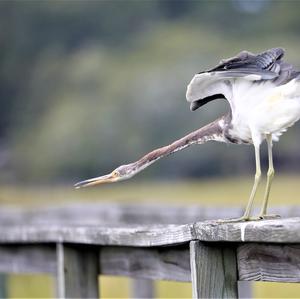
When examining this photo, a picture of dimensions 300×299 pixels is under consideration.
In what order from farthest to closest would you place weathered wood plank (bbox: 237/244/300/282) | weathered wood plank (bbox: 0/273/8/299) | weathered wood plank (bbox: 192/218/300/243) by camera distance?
weathered wood plank (bbox: 0/273/8/299) < weathered wood plank (bbox: 237/244/300/282) < weathered wood plank (bbox: 192/218/300/243)

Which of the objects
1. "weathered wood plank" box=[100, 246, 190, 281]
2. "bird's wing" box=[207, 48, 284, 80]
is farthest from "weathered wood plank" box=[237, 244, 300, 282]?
"bird's wing" box=[207, 48, 284, 80]

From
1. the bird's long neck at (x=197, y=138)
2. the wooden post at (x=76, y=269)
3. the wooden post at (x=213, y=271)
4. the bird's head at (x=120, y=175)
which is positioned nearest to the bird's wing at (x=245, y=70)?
the bird's long neck at (x=197, y=138)

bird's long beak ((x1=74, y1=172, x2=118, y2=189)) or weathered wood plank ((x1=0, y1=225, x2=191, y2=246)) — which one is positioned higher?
bird's long beak ((x1=74, y1=172, x2=118, y2=189))

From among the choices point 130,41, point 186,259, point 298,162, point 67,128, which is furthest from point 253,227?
point 130,41

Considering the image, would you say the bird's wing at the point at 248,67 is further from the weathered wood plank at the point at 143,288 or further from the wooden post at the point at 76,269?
the weathered wood plank at the point at 143,288

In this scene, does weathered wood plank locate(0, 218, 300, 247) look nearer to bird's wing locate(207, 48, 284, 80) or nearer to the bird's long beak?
the bird's long beak

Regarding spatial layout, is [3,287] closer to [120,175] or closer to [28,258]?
[28,258]

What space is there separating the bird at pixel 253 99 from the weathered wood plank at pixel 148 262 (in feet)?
1.08

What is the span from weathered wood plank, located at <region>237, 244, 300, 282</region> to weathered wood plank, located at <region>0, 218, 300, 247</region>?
0.11 m

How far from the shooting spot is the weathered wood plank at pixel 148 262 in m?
4.92

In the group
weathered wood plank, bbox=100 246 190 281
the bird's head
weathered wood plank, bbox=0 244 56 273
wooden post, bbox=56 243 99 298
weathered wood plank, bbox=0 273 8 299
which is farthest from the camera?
weathered wood plank, bbox=0 273 8 299

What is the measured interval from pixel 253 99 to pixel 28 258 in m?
2.03

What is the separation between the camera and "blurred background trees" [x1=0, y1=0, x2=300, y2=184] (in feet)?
141

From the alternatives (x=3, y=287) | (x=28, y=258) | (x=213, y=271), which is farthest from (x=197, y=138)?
(x=3, y=287)
